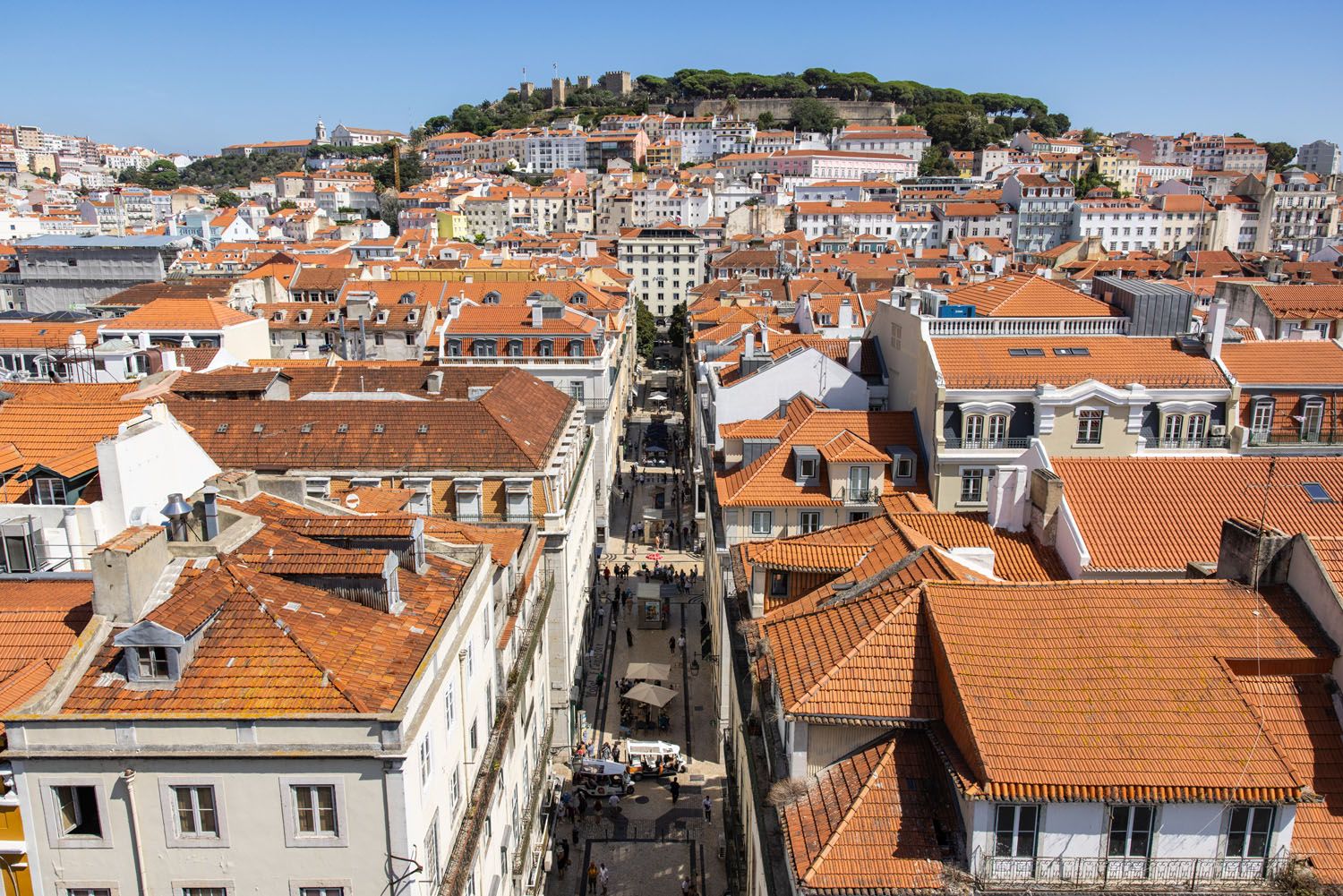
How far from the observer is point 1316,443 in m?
36.7

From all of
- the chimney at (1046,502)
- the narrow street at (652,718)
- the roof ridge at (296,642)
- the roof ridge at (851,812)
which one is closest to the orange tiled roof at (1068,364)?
the chimney at (1046,502)

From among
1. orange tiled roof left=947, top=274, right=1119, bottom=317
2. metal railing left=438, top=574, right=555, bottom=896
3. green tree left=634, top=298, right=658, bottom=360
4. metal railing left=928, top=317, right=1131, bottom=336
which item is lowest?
green tree left=634, top=298, right=658, bottom=360

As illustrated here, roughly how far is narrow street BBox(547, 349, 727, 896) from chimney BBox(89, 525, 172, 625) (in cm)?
1850

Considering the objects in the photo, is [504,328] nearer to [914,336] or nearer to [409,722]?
[914,336]

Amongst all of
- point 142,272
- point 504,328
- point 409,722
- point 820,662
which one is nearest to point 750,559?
point 820,662

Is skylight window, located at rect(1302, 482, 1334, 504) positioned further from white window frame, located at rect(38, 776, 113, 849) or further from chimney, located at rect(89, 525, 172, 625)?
white window frame, located at rect(38, 776, 113, 849)

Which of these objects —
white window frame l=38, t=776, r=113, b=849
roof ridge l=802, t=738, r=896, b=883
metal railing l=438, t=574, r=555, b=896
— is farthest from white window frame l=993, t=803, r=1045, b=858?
white window frame l=38, t=776, r=113, b=849

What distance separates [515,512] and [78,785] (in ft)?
63.6

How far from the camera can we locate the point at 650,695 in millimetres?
40469

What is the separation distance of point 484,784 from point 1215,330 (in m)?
31.0

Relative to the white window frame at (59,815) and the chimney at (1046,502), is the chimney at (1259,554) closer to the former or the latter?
the chimney at (1046,502)

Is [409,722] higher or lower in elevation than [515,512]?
higher

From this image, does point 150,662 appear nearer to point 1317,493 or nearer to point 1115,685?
point 1115,685

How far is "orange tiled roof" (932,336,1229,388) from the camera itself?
36500 mm
